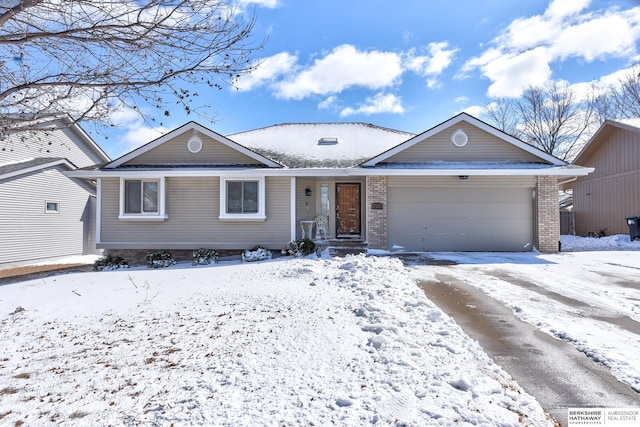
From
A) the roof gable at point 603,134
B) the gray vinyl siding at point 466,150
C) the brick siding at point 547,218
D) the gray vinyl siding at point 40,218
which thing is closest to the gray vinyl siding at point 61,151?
the gray vinyl siding at point 40,218

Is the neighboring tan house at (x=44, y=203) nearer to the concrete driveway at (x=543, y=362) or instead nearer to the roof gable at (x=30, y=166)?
the roof gable at (x=30, y=166)

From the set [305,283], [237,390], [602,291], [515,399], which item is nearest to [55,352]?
[237,390]

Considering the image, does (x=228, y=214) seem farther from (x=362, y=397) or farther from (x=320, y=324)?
(x=362, y=397)

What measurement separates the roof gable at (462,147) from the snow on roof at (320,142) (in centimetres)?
166

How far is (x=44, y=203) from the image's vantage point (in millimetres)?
14391

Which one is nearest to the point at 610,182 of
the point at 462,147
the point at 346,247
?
the point at 462,147

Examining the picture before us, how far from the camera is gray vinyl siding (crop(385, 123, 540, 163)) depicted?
11.2 m

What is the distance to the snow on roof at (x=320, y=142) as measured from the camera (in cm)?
1193

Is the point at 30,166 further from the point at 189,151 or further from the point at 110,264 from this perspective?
the point at 189,151

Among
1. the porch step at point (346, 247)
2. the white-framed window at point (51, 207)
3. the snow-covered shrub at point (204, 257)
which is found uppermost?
the white-framed window at point (51, 207)

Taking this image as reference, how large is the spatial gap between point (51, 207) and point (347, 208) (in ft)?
42.8

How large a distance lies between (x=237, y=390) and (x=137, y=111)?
381 cm

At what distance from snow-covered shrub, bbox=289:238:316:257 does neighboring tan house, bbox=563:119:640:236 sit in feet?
46.7

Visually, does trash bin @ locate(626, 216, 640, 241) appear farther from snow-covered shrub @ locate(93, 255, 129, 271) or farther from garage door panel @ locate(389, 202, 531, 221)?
snow-covered shrub @ locate(93, 255, 129, 271)
